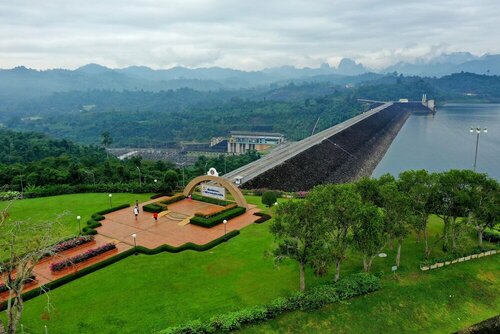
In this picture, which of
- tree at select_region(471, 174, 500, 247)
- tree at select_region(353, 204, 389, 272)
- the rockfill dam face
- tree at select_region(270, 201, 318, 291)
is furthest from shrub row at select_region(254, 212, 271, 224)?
tree at select_region(471, 174, 500, 247)

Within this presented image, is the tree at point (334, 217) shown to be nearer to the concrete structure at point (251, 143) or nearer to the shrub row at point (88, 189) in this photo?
the shrub row at point (88, 189)

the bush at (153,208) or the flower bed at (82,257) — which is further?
the bush at (153,208)

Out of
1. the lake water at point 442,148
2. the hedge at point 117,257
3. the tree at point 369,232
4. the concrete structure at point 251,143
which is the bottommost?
the concrete structure at point 251,143

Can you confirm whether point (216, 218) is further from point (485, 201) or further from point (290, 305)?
point (485, 201)

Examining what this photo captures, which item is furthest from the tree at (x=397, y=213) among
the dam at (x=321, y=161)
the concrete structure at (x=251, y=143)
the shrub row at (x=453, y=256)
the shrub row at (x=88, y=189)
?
the concrete structure at (x=251, y=143)

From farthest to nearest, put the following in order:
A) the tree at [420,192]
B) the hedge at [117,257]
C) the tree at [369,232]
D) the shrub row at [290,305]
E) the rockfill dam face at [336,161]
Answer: the rockfill dam face at [336,161]
the tree at [420,192]
the hedge at [117,257]
the tree at [369,232]
the shrub row at [290,305]

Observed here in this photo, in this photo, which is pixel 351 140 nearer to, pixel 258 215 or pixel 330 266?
pixel 258 215

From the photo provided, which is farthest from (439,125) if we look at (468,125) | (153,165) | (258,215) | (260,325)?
(260,325)
